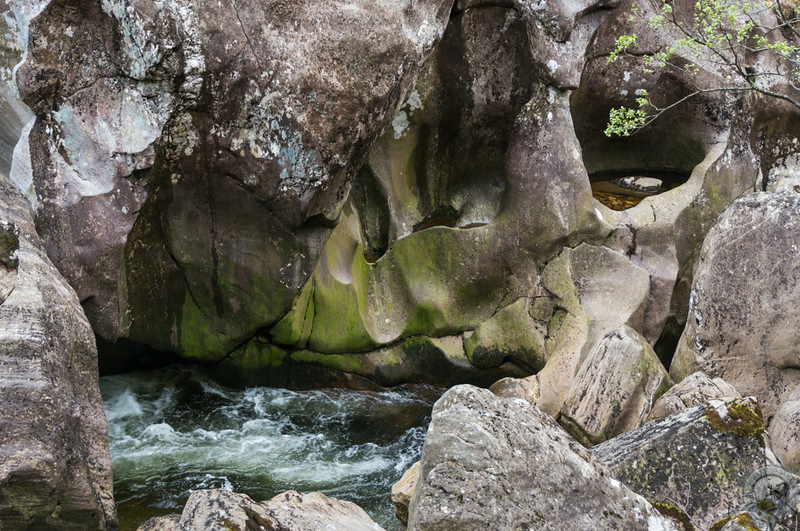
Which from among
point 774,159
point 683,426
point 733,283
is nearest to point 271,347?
point 733,283

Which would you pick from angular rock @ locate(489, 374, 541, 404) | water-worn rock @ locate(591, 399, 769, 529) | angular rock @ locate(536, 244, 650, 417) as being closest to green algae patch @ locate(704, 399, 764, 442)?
water-worn rock @ locate(591, 399, 769, 529)

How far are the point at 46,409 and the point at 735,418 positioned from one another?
12.1 ft

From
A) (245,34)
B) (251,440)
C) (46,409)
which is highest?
(245,34)

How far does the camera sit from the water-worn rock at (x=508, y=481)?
12.8 ft

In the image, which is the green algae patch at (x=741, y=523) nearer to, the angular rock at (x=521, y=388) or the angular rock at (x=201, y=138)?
the angular rock at (x=521, y=388)

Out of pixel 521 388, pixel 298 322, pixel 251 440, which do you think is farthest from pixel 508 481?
pixel 298 322

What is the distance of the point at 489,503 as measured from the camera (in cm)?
391

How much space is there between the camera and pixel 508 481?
13.1 ft

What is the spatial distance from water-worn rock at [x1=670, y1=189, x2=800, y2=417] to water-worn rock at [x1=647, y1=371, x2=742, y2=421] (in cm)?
46

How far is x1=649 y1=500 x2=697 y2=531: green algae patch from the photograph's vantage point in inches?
183

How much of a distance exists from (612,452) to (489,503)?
137cm

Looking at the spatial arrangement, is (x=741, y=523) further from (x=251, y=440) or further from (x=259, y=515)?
(x=251, y=440)

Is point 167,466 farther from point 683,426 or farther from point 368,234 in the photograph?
point 683,426

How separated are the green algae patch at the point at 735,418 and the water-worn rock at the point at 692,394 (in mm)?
1199
